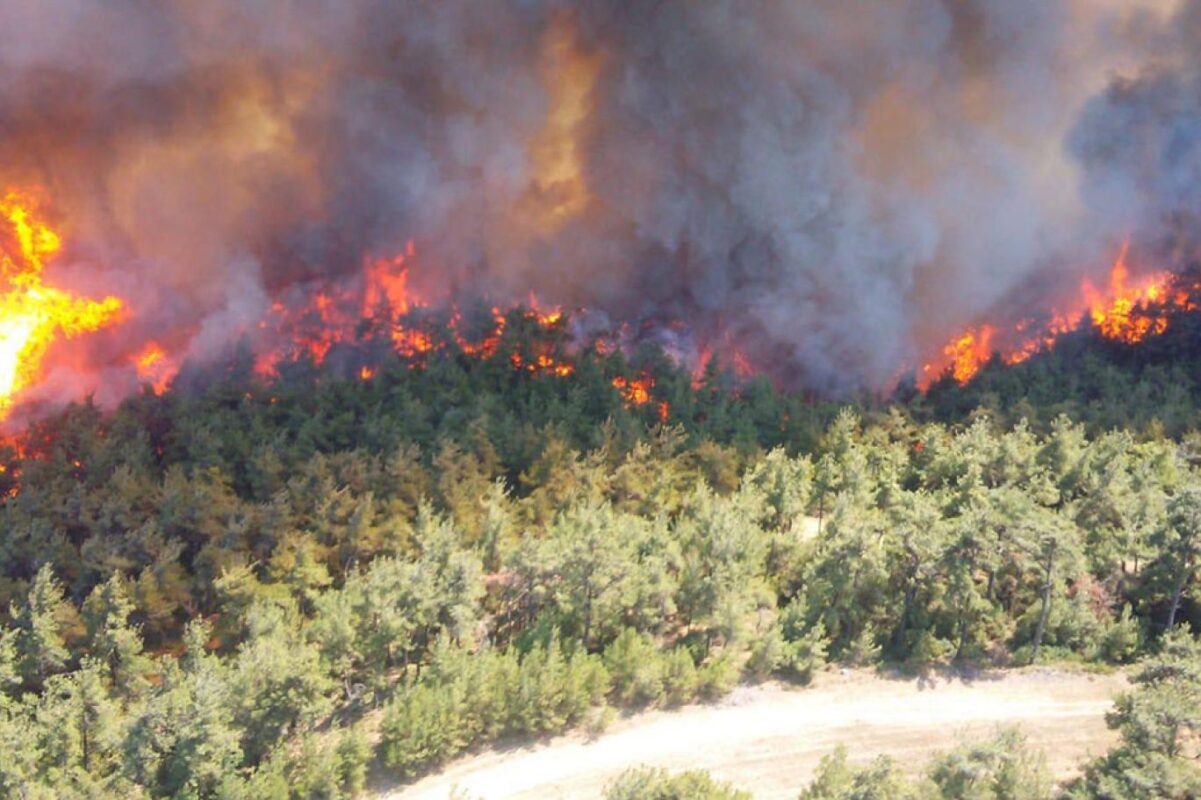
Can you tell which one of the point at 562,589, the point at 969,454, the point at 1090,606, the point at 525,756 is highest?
the point at 969,454

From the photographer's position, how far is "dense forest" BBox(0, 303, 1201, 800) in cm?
3131

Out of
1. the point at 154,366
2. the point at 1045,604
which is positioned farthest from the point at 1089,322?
the point at 154,366

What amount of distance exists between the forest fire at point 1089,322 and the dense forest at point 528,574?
448 inches

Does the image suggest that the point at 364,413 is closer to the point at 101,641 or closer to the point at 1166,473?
the point at 101,641

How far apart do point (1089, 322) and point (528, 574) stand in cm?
4959

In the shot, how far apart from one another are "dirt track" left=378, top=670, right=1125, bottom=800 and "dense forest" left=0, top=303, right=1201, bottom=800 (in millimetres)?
1028

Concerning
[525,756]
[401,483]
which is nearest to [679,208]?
[401,483]

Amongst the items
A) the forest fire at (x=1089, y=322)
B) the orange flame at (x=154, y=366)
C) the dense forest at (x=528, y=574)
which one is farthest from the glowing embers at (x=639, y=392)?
the orange flame at (x=154, y=366)

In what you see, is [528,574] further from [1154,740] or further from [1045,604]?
[1154,740]

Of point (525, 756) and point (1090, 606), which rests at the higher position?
point (1090, 606)

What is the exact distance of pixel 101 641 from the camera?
35844 mm

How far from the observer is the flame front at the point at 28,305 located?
57.9 metres

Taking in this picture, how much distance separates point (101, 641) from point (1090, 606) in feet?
131

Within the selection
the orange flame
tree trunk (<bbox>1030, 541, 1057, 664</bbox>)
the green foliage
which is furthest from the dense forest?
the orange flame
